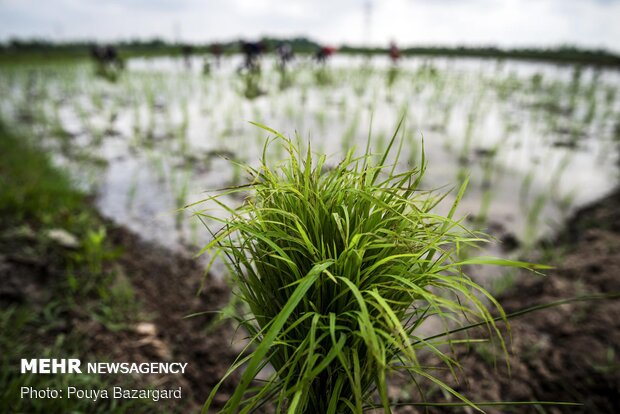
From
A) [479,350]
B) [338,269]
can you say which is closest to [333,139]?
[479,350]

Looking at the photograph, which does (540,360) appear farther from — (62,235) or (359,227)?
(62,235)

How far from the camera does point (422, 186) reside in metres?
4.04

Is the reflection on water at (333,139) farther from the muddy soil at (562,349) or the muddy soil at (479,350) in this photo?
the muddy soil at (562,349)

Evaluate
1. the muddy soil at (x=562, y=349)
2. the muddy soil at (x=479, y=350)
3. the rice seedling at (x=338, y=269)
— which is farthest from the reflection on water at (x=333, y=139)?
the rice seedling at (x=338, y=269)

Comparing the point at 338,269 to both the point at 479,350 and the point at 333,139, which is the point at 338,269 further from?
the point at 333,139

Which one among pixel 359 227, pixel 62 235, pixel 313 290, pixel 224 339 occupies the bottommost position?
pixel 224 339

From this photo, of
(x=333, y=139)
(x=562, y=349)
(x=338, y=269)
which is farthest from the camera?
(x=333, y=139)

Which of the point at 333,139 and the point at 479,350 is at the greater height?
the point at 333,139

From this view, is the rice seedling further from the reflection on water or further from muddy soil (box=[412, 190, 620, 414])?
the reflection on water

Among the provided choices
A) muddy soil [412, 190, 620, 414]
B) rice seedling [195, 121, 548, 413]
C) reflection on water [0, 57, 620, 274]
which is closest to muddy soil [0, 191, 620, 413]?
muddy soil [412, 190, 620, 414]

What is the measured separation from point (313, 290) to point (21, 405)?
58.8 inches

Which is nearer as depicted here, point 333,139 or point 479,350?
point 479,350

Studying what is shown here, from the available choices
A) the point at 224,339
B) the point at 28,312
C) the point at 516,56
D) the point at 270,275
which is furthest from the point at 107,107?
the point at 516,56

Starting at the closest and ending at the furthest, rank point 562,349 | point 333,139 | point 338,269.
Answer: point 338,269, point 562,349, point 333,139
